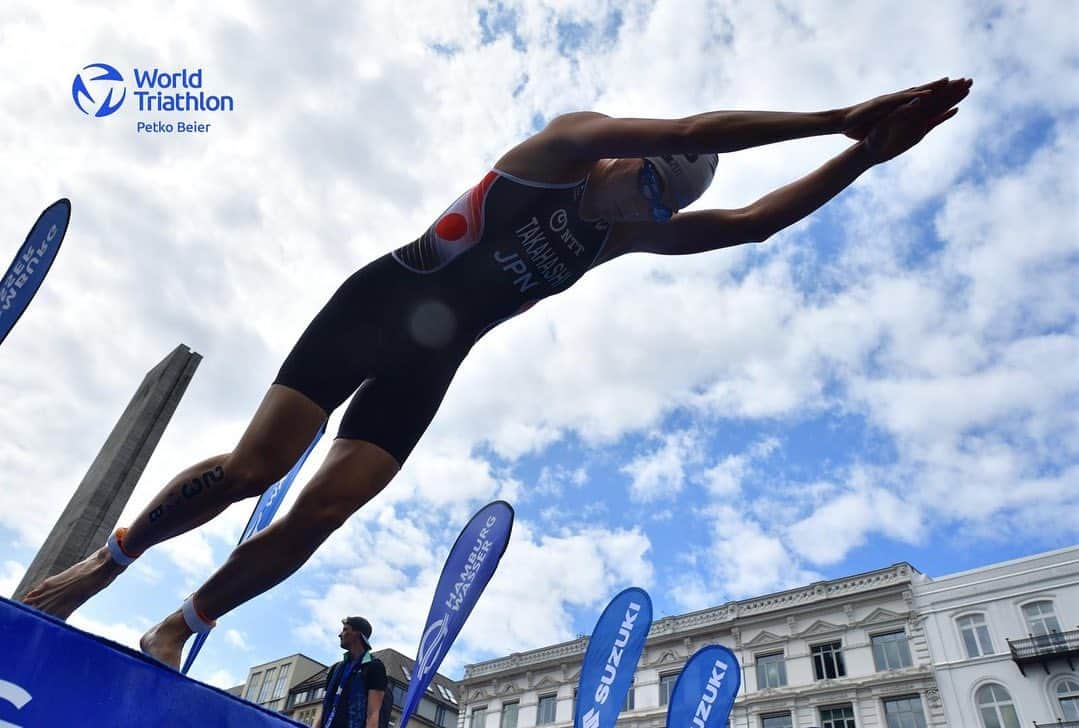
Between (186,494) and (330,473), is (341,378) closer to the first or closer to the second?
(330,473)

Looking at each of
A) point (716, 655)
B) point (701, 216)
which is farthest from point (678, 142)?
point (716, 655)

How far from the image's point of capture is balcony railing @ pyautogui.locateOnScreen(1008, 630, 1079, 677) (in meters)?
21.1

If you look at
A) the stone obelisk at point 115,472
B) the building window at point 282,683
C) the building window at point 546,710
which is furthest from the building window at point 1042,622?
the building window at point 282,683

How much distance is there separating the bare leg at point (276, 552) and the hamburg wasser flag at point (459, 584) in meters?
6.77

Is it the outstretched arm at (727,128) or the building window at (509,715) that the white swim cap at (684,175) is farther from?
the building window at (509,715)

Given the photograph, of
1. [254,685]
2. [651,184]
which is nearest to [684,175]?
[651,184]

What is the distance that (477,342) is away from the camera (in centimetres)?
237

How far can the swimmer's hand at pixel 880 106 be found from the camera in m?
1.86

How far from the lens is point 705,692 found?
13.3 meters

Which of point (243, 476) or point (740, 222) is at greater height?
point (740, 222)

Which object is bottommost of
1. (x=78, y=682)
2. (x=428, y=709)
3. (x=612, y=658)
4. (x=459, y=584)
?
(x=78, y=682)

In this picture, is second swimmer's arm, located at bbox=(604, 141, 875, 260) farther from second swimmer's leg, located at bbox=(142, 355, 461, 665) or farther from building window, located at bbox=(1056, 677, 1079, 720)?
building window, located at bbox=(1056, 677, 1079, 720)

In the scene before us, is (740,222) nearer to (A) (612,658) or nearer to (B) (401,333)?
(B) (401,333)

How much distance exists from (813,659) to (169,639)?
92.9ft
